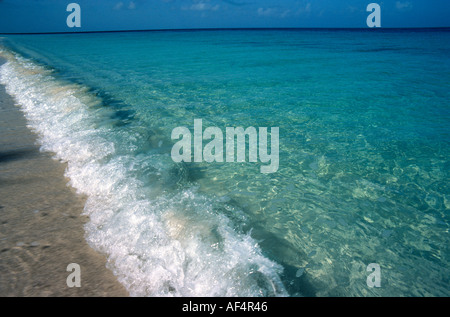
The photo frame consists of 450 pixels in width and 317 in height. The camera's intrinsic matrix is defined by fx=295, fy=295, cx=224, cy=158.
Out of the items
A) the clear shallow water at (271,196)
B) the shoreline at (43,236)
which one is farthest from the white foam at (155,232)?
the shoreline at (43,236)

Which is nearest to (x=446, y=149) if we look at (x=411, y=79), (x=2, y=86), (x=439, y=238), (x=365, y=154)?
(x=365, y=154)

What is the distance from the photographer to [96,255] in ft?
10.1

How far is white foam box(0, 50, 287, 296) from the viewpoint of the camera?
266 centimetres

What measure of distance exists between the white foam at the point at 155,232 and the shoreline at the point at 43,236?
0.14m

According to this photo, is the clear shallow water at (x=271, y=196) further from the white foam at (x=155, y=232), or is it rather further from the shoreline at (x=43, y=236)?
the shoreline at (x=43, y=236)

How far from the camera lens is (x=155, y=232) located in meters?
3.28

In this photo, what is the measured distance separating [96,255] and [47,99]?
8.23 m

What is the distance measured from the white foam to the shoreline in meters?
0.14

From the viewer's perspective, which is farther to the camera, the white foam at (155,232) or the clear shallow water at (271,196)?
the clear shallow water at (271,196)

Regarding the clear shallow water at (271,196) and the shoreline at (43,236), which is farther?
the clear shallow water at (271,196)

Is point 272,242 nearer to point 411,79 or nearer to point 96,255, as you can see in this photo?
point 96,255

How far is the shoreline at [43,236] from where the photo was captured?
2664 millimetres

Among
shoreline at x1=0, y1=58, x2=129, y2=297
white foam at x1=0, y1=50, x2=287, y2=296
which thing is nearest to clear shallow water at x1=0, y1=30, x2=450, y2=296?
white foam at x1=0, y1=50, x2=287, y2=296

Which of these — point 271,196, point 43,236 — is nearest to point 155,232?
point 43,236
